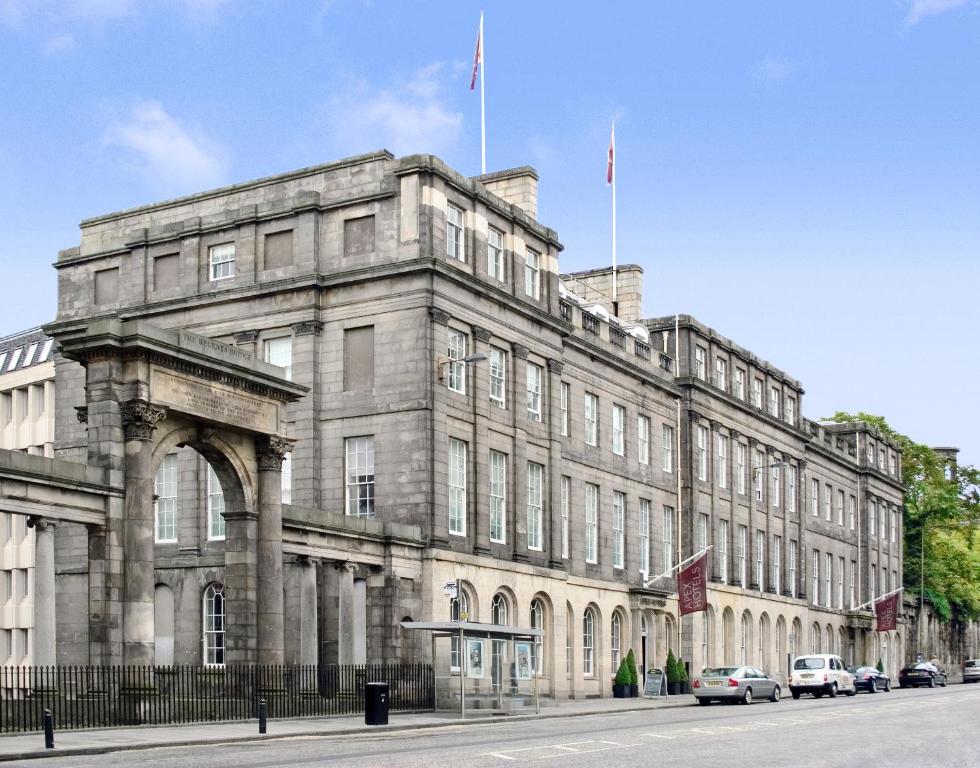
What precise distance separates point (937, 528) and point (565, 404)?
65.6m

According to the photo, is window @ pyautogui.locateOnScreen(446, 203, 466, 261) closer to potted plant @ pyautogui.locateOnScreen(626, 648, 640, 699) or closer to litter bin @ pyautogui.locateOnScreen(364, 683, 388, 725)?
litter bin @ pyautogui.locateOnScreen(364, 683, 388, 725)

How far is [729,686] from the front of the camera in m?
51.3

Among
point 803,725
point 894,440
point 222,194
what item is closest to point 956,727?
point 803,725

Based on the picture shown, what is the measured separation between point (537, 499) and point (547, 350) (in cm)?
538

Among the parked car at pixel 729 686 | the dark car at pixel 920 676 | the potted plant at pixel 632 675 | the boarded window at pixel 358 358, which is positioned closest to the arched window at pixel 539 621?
the parked car at pixel 729 686

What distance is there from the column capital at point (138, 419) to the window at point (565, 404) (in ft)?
80.2

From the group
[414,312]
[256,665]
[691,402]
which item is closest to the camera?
[256,665]

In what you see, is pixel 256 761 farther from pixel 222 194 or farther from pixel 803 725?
pixel 222 194

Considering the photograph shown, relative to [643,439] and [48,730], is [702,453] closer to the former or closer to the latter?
[643,439]

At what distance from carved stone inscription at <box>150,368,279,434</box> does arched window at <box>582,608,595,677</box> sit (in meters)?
22.3

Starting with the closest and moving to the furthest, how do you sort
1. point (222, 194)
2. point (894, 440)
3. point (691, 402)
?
point (222, 194) → point (691, 402) → point (894, 440)

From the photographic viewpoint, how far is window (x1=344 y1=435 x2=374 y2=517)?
47125 mm

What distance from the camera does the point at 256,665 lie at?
3641cm

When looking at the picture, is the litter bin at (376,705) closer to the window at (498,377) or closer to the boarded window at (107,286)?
the window at (498,377)
